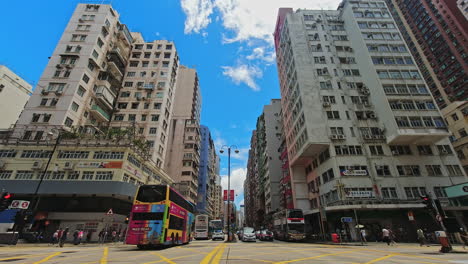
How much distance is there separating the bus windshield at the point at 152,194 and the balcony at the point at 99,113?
1321 inches

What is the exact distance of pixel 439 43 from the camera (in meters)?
79.1

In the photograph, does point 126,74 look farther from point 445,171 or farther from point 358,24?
point 445,171

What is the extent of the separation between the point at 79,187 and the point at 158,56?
129 ft

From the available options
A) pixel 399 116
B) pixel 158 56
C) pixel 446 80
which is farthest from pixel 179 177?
pixel 446 80

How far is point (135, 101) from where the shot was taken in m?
49.2

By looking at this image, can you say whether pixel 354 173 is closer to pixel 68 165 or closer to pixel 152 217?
pixel 152 217

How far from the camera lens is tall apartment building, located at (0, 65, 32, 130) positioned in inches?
1703

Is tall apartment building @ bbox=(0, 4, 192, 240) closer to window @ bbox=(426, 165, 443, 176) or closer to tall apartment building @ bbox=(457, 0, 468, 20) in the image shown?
window @ bbox=(426, 165, 443, 176)

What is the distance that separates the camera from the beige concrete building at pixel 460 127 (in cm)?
4225

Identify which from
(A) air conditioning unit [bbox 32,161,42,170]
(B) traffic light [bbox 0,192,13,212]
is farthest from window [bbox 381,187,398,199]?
(A) air conditioning unit [bbox 32,161,42,170]

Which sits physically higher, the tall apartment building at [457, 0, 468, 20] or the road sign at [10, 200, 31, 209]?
the tall apartment building at [457, 0, 468, 20]

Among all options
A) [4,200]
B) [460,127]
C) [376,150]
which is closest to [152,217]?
[4,200]

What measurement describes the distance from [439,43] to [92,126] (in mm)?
116506

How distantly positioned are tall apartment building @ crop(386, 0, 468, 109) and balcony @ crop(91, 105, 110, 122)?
9766 cm
